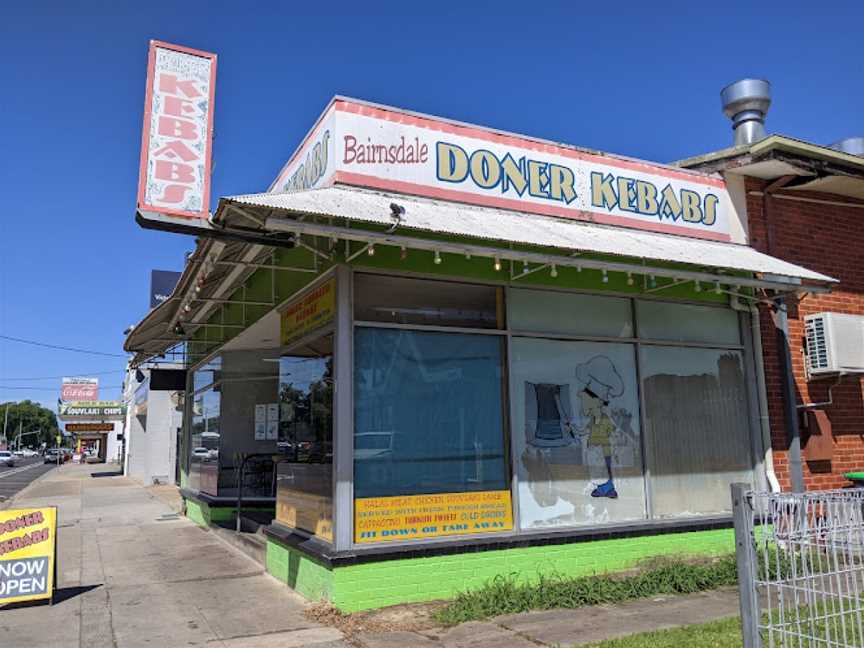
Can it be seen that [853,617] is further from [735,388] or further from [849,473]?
[849,473]

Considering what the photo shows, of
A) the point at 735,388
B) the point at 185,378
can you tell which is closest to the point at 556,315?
the point at 735,388

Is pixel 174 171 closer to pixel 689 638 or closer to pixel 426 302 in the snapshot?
pixel 426 302

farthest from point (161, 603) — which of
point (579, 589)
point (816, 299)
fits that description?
point (816, 299)

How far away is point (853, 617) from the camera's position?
3.84m

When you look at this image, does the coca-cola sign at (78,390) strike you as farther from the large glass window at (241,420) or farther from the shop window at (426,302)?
the shop window at (426,302)

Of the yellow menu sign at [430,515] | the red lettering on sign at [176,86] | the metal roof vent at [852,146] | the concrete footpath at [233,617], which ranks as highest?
the metal roof vent at [852,146]

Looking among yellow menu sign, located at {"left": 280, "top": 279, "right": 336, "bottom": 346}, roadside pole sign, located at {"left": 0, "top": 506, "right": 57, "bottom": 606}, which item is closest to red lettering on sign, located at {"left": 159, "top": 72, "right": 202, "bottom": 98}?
yellow menu sign, located at {"left": 280, "top": 279, "right": 336, "bottom": 346}

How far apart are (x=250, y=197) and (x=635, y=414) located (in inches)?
211

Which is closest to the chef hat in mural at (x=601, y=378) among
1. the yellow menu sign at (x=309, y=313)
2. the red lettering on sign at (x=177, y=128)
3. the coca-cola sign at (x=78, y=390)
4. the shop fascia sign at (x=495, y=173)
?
the shop fascia sign at (x=495, y=173)

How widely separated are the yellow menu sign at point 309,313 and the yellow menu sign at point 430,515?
77.3 inches

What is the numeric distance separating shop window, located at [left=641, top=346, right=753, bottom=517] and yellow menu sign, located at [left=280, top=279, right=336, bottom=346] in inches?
160

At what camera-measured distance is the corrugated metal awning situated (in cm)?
579

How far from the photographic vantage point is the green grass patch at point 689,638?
546cm

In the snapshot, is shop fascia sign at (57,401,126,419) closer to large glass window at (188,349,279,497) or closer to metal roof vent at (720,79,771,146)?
large glass window at (188,349,279,497)
